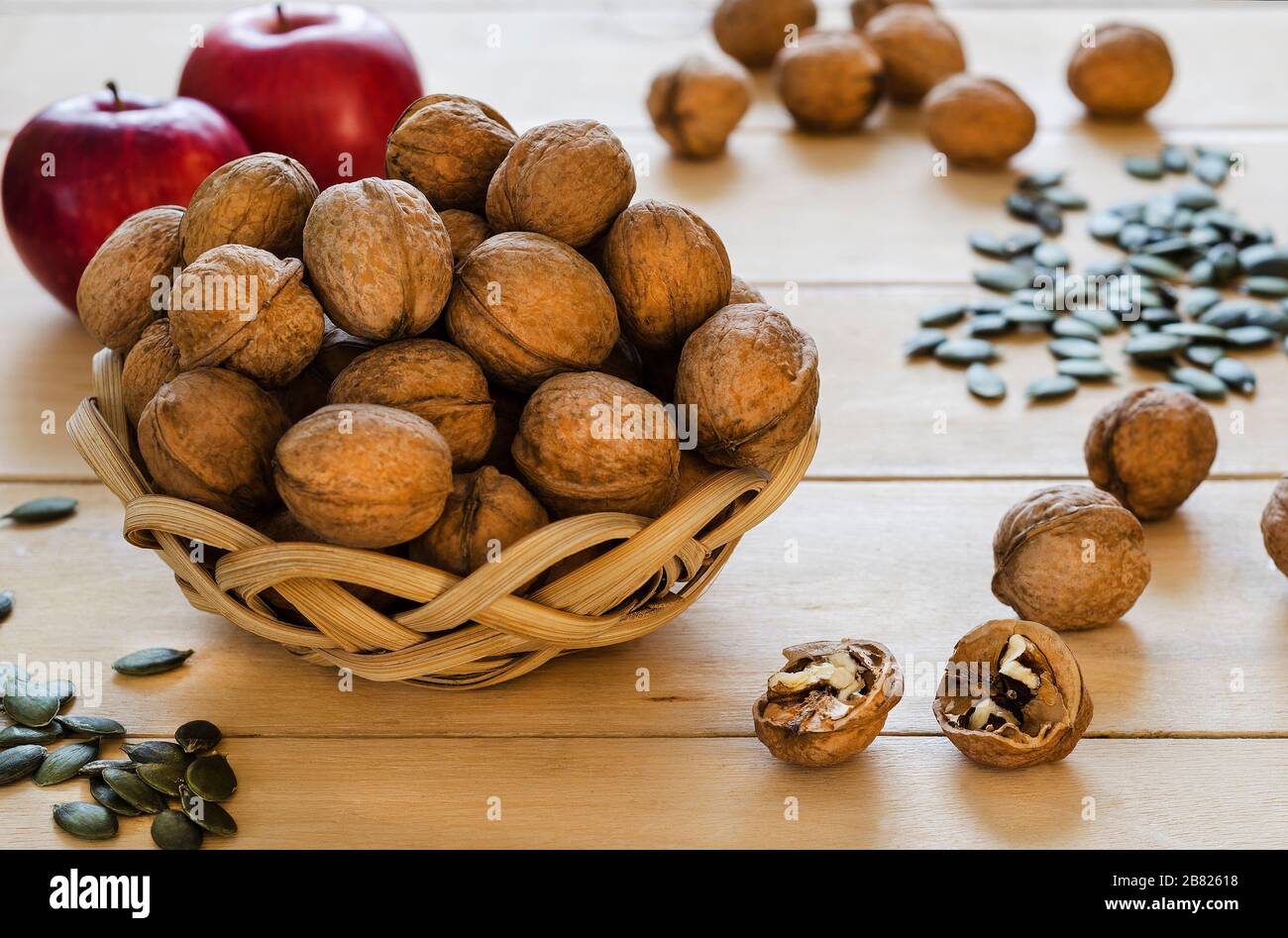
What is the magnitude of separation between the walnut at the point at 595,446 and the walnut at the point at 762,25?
151 cm

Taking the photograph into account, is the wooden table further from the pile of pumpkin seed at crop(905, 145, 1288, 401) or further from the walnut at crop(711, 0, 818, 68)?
the walnut at crop(711, 0, 818, 68)

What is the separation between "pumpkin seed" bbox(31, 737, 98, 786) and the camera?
3.23ft

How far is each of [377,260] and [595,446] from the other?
0.20m

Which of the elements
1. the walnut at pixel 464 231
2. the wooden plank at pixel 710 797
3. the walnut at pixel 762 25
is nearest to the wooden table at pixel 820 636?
the wooden plank at pixel 710 797

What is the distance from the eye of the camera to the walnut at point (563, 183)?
1.07 meters

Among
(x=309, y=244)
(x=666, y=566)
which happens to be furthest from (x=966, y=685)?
(x=309, y=244)

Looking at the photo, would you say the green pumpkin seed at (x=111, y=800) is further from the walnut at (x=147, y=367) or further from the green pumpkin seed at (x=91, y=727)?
the walnut at (x=147, y=367)

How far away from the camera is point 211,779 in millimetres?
975

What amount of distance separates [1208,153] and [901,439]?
907mm

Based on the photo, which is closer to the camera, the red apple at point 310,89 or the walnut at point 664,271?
the walnut at point 664,271

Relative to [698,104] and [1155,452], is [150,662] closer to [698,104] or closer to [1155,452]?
[1155,452]

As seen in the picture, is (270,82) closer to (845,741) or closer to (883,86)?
(883,86)

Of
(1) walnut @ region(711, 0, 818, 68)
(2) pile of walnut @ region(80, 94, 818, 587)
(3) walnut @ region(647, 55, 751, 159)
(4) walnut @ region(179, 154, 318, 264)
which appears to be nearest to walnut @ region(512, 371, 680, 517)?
(2) pile of walnut @ region(80, 94, 818, 587)

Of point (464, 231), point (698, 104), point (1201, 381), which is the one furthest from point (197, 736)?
point (698, 104)
